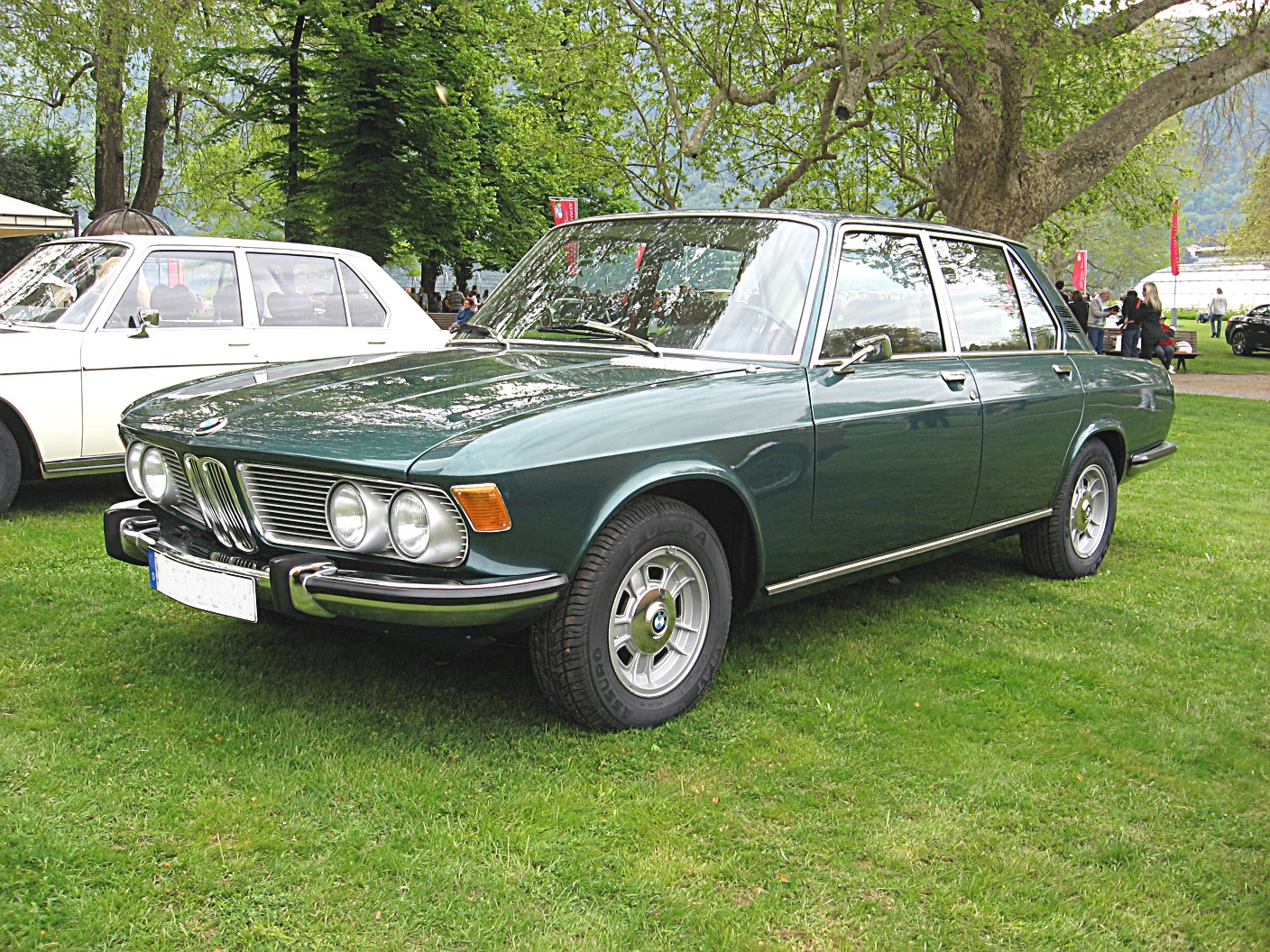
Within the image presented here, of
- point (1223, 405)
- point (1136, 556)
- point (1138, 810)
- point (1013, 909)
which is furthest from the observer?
point (1223, 405)

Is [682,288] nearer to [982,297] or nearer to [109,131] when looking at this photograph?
[982,297]

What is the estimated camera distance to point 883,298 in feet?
16.1

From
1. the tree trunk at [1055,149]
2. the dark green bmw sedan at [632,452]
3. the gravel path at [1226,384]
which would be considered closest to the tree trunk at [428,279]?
the gravel path at [1226,384]

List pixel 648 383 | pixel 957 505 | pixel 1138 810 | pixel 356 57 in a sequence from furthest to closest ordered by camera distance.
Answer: pixel 356 57 < pixel 957 505 < pixel 648 383 < pixel 1138 810

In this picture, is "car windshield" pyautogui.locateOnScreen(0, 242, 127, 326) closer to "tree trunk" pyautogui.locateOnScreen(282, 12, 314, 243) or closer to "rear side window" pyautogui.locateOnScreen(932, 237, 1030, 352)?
"rear side window" pyautogui.locateOnScreen(932, 237, 1030, 352)

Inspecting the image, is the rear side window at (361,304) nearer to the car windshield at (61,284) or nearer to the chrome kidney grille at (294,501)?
the car windshield at (61,284)

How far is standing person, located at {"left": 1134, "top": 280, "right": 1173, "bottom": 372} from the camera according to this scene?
71.2 ft

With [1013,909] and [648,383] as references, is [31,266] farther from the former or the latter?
[1013,909]

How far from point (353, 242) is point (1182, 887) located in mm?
21531

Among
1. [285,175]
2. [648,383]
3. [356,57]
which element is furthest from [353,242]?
[648,383]

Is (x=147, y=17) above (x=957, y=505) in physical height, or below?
above

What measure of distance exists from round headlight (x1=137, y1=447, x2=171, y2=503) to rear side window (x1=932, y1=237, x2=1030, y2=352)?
337 centimetres

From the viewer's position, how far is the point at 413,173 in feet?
75.9

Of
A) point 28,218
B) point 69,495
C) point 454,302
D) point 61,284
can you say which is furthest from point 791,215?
point 454,302
